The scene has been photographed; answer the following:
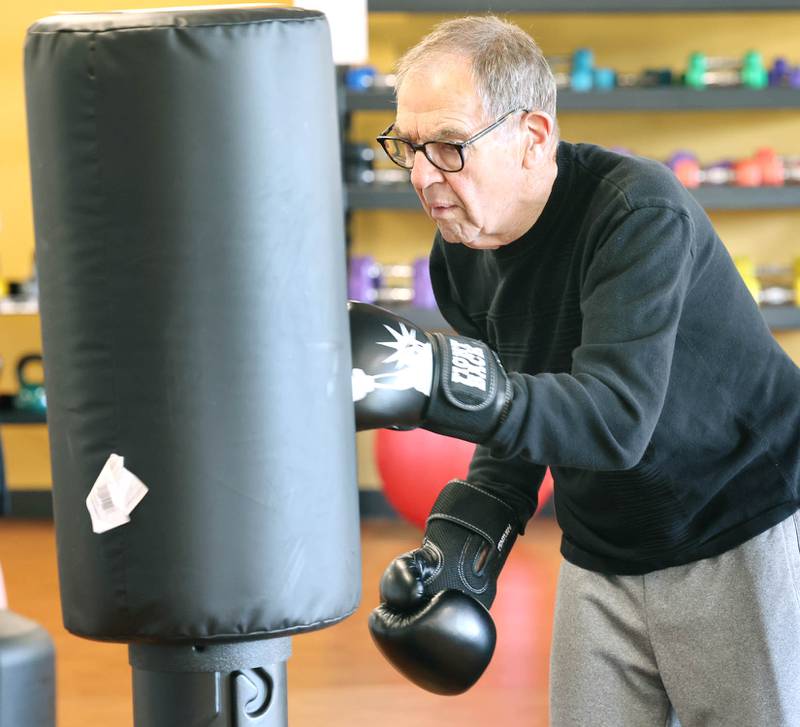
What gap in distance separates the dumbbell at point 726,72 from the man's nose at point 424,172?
4302 millimetres

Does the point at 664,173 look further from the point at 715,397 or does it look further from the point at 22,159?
the point at 22,159

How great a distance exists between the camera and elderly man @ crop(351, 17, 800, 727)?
4.54ft

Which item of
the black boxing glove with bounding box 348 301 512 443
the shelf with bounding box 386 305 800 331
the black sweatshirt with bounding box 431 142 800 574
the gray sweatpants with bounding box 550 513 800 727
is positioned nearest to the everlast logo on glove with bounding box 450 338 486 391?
the black boxing glove with bounding box 348 301 512 443

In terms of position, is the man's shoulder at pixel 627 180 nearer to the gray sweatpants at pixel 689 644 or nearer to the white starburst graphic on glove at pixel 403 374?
the white starburst graphic on glove at pixel 403 374

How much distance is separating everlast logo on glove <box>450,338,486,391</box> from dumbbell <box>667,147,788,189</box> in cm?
439

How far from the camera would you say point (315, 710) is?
10.7ft

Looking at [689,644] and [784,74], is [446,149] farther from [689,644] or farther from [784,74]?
[784,74]

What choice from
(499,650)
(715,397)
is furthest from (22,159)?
(715,397)

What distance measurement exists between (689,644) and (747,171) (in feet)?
13.7

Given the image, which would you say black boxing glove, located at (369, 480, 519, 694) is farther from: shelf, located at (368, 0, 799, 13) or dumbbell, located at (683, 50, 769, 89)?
dumbbell, located at (683, 50, 769, 89)

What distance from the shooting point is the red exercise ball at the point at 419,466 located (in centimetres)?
491

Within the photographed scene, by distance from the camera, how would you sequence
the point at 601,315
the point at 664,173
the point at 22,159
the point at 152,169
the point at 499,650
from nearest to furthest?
the point at 152,169
the point at 601,315
the point at 664,173
the point at 499,650
the point at 22,159

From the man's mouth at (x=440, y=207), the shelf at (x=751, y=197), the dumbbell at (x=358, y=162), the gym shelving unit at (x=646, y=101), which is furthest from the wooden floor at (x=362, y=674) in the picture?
the man's mouth at (x=440, y=207)

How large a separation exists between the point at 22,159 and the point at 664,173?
5.10 m
